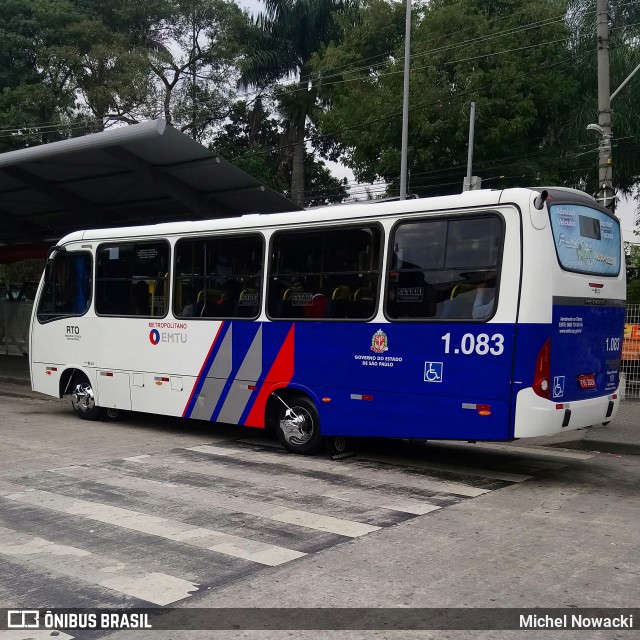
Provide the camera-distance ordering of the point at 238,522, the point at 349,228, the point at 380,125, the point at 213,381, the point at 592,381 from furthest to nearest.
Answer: the point at 380,125
the point at 213,381
the point at 349,228
the point at 592,381
the point at 238,522

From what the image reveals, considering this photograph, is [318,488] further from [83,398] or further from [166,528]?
[83,398]

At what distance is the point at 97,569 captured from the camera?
18.6 feet

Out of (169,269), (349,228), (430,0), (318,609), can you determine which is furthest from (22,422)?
(430,0)

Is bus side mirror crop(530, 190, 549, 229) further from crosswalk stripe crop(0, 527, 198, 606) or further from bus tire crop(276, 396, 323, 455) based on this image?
crosswalk stripe crop(0, 527, 198, 606)

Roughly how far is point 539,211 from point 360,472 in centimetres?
357

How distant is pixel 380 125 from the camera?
2891 centimetres

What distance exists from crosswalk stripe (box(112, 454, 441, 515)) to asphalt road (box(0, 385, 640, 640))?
0.02 m

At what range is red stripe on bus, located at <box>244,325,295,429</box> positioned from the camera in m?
10.2

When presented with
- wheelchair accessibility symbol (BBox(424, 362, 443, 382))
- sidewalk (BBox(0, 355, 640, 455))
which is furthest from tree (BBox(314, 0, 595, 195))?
wheelchair accessibility symbol (BBox(424, 362, 443, 382))

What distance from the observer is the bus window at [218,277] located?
1073 cm

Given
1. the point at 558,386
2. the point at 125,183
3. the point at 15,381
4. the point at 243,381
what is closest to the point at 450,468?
the point at 558,386

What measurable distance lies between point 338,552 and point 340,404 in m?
3.64

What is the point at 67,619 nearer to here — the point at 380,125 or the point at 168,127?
the point at 168,127

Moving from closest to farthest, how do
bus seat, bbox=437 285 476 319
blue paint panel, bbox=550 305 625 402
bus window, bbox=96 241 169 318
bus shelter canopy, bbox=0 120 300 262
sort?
1. blue paint panel, bbox=550 305 625 402
2. bus seat, bbox=437 285 476 319
3. bus window, bbox=96 241 169 318
4. bus shelter canopy, bbox=0 120 300 262
